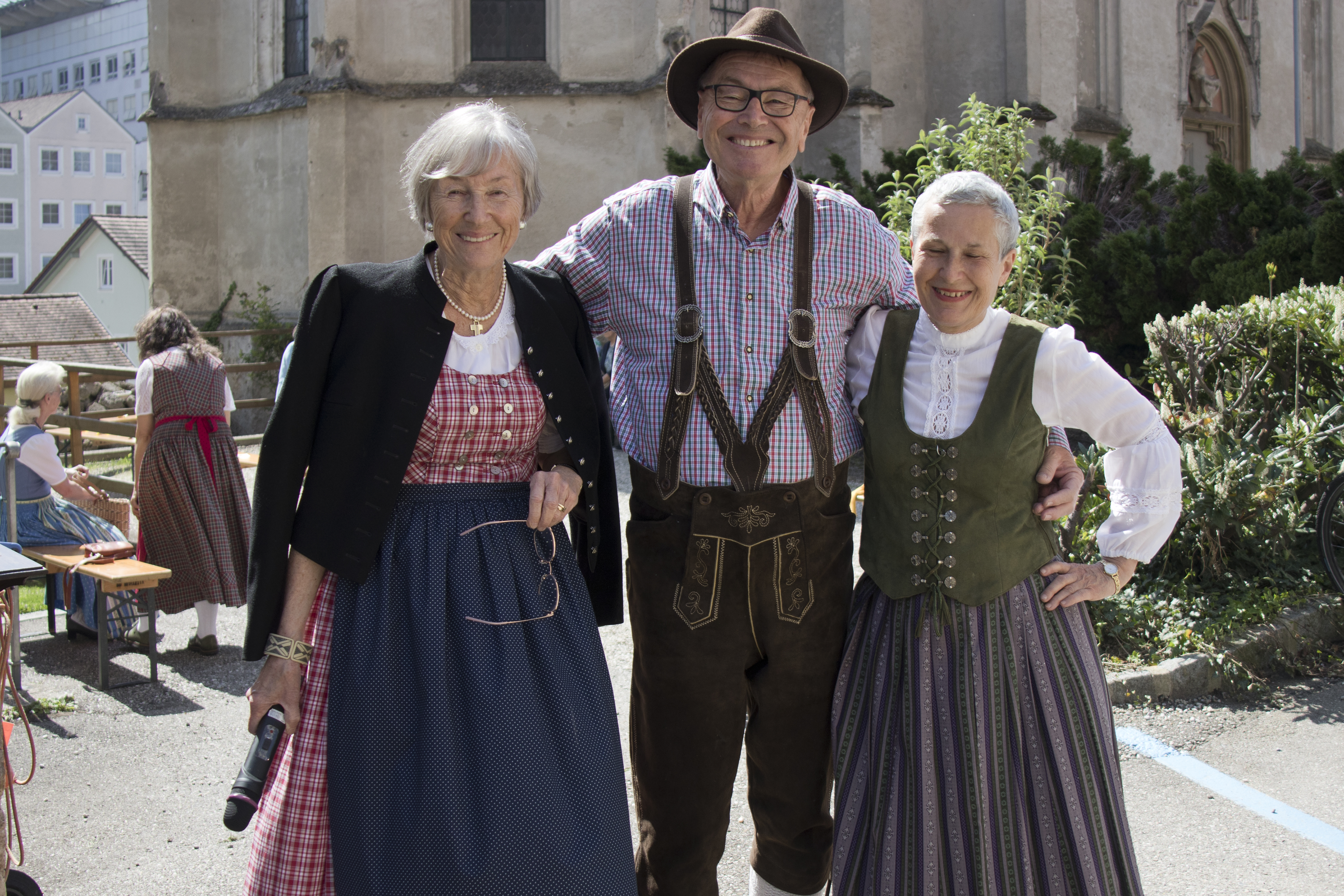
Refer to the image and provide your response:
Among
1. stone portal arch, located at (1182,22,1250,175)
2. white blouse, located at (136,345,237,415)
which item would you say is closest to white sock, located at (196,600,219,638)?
white blouse, located at (136,345,237,415)

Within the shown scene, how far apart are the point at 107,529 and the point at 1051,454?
522cm

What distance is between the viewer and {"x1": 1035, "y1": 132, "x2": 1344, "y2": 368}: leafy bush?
25.1 ft

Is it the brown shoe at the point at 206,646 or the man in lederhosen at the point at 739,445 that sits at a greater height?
the man in lederhosen at the point at 739,445

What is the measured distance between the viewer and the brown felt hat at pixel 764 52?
2543 millimetres

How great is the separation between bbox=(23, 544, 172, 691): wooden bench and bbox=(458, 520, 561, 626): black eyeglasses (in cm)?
360

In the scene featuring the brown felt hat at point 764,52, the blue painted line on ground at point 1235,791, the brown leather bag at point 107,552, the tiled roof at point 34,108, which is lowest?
the blue painted line on ground at point 1235,791

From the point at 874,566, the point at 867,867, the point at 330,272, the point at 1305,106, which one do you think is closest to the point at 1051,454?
the point at 874,566

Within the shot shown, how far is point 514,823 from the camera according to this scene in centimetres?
203

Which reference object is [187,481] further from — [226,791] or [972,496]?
[972,496]

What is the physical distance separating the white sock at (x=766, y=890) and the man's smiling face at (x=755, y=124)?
5.53 feet

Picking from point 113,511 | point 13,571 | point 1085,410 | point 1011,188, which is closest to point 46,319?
point 113,511

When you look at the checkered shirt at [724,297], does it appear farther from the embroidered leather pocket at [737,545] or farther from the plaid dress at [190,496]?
the plaid dress at [190,496]

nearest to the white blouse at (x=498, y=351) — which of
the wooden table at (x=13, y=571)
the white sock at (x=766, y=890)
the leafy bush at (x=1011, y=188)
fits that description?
the wooden table at (x=13, y=571)

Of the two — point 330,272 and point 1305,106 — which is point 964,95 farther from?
point 330,272
